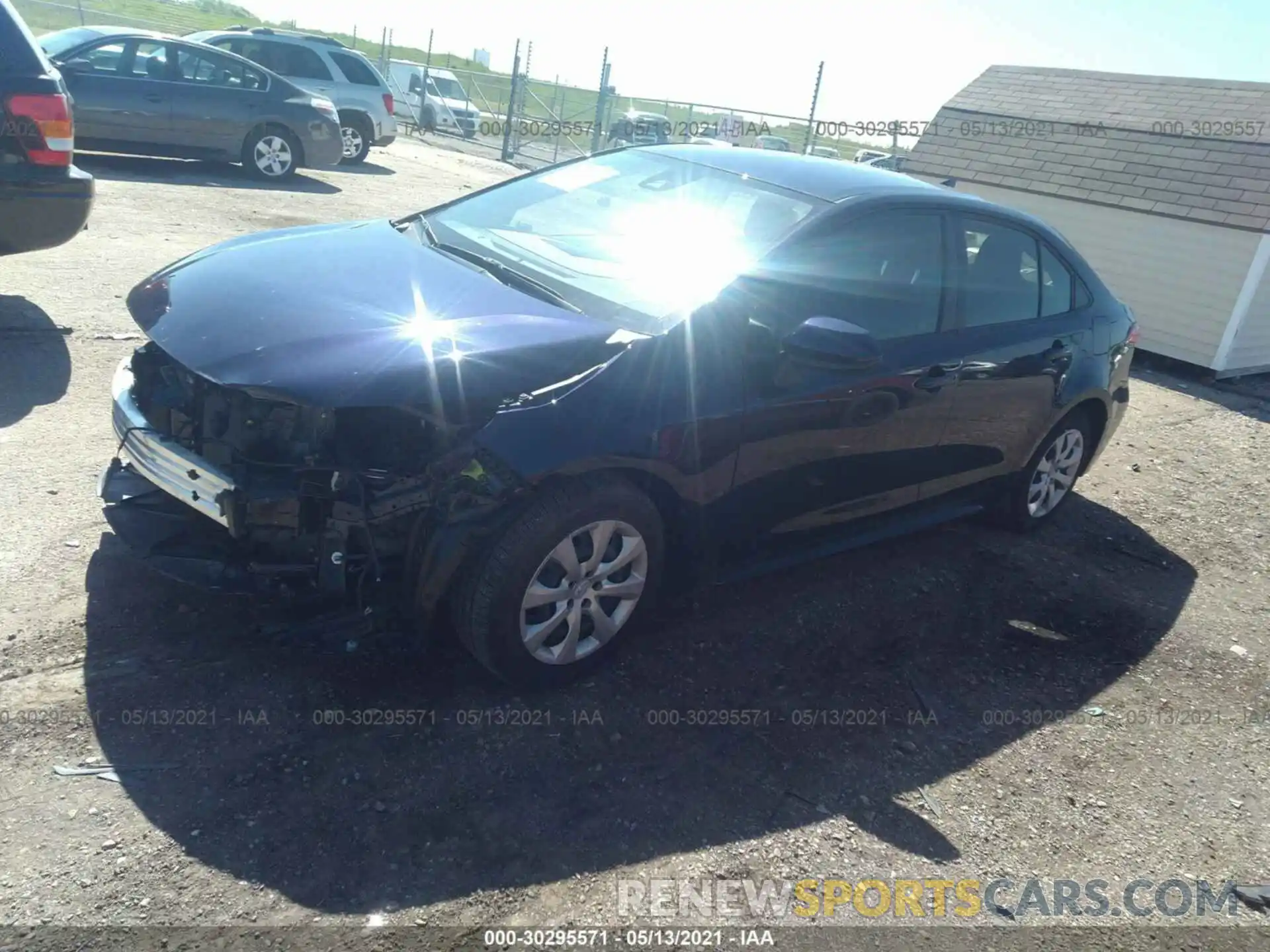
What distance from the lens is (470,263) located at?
3979 mm

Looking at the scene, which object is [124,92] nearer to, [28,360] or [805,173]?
[28,360]

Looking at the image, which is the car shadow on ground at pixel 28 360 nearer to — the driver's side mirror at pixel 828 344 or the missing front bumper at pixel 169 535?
the missing front bumper at pixel 169 535

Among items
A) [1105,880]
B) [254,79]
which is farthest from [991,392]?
[254,79]

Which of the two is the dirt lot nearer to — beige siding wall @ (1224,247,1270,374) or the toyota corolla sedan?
the toyota corolla sedan

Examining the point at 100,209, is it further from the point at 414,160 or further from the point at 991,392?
the point at 414,160

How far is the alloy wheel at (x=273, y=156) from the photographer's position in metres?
12.1

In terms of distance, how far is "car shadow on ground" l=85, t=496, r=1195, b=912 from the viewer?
273 cm

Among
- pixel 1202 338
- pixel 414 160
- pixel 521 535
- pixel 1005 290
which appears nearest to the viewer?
pixel 521 535

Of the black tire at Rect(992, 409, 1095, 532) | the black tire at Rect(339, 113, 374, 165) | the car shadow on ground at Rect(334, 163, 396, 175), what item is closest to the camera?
the black tire at Rect(992, 409, 1095, 532)

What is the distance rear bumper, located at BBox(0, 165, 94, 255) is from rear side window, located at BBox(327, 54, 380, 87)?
35.8 feet

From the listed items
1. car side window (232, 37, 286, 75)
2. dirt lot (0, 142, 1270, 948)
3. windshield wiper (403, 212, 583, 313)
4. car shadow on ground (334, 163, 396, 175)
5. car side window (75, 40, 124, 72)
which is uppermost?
car side window (232, 37, 286, 75)

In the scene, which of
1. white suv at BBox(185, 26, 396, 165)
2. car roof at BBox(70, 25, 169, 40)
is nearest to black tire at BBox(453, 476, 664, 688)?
car roof at BBox(70, 25, 169, 40)

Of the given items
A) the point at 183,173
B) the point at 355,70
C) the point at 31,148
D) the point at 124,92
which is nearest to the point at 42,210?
the point at 31,148

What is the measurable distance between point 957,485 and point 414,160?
15.7m
